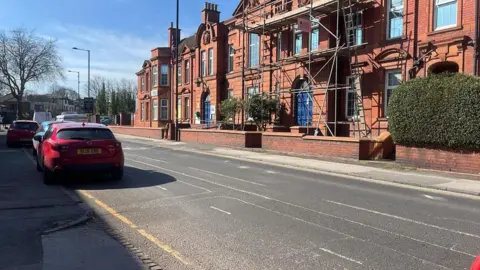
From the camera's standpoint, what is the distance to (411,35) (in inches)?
736

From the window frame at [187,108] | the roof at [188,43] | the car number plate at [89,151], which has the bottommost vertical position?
the car number plate at [89,151]

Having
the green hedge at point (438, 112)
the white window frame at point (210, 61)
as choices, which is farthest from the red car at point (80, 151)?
the white window frame at point (210, 61)

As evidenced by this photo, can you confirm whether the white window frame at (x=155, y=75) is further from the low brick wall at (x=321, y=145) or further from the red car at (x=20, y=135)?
the low brick wall at (x=321, y=145)

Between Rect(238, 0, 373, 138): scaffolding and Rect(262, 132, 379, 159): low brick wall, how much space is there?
215 cm

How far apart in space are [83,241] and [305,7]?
1964 centimetres

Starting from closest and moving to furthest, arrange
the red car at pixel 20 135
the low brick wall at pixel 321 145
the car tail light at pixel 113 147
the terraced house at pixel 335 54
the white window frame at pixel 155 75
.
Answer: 1. the car tail light at pixel 113 147
2. the low brick wall at pixel 321 145
3. the terraced house at pixel 335 54
4. the red car at pixel 20 135
5. the white window frame at pixel 155 75

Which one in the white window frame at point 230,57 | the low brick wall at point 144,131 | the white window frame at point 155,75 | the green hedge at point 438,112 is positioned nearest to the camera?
the green hedge at point 438,112

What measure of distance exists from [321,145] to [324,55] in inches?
254

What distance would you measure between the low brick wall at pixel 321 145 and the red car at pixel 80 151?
31.7 ft

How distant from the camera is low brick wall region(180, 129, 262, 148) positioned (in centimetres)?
2275

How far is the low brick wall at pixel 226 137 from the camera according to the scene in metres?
22.8

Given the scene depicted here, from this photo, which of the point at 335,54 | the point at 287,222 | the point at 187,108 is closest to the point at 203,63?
the point at 187,108

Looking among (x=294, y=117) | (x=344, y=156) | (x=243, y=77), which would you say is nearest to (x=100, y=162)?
(x=344, y=156)

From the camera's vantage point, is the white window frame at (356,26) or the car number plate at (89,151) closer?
the car number plate at (89,151)
